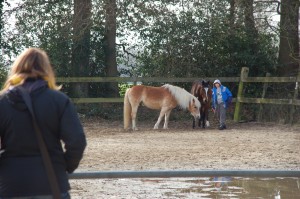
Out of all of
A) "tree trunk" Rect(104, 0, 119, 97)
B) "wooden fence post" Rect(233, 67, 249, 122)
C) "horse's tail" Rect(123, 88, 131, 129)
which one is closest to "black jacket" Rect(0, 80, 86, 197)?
"horse's tail" Rect(123, 88, 131, 129)

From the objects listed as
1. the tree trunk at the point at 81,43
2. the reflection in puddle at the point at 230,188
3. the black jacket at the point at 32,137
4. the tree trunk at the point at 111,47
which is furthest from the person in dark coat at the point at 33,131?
the tree trunk at the point at 111,47

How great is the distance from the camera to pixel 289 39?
79.4 feet

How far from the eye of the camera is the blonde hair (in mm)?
4223

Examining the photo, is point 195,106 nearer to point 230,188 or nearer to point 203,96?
point 203,96

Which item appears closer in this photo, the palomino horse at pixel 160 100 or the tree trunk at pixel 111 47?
the palomino horse at pixel 160 100

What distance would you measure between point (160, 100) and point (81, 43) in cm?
475

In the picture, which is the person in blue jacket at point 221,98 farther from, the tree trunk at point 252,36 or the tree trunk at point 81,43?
the tree trunk at point 81,43

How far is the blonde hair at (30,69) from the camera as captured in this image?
422 cm

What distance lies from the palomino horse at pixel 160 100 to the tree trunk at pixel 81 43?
12.8ft

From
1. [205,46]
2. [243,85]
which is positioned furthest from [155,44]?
[243,85]

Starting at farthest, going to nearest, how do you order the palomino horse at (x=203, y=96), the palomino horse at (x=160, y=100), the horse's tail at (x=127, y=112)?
the palomino horse at (x=203, y=96), the palomino horse at (x=160, y=100), the horse's tail at (x=127, y=112)

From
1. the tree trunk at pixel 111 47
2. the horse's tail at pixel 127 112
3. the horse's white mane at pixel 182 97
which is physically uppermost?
the tree trunk at pixel 111 47

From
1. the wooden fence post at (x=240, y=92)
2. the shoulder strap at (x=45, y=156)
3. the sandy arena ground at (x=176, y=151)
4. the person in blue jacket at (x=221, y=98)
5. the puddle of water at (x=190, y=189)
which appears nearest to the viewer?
the shoulder strap at (x=45, y=156)

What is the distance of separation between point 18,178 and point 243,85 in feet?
63.0
